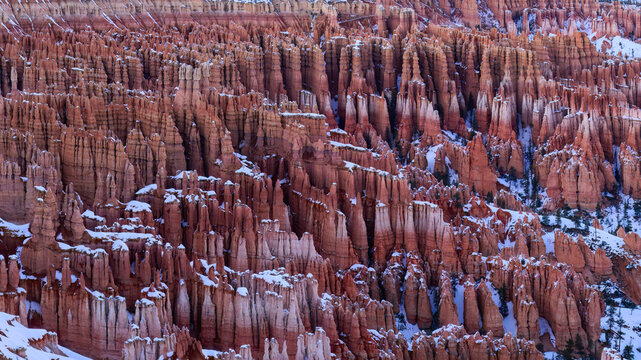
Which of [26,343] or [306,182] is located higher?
[306,182]

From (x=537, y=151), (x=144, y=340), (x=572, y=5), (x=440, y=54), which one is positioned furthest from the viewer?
(x=572, y=5)

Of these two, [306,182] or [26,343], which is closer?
[26,343]

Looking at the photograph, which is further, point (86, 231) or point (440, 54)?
point (440, 54)

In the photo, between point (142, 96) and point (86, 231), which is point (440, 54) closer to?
point (142, 96)

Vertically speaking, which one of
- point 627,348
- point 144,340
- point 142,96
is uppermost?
point 142,96

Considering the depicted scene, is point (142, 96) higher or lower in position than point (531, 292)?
higher

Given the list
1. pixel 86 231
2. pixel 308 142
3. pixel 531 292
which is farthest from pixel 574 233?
pixel 86 231

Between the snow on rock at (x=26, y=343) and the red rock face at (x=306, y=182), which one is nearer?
the snow on rock at (x=26, y=343)

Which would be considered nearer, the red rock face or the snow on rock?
the snow on rock
